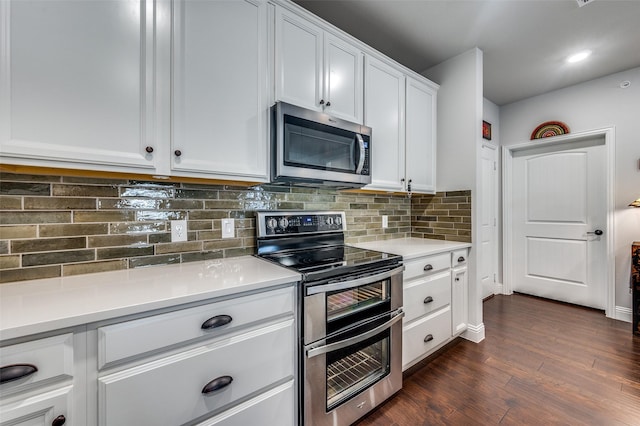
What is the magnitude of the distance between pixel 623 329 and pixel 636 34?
108 inches

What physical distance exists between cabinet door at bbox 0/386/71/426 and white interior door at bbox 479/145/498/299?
3993 millimetres

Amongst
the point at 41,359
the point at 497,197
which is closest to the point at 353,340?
the point at 41,359

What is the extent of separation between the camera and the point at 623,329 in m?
2.64

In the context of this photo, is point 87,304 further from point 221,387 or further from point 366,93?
point 366,93

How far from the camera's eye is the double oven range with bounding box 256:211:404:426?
4.23 feet

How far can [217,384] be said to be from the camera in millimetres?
1032

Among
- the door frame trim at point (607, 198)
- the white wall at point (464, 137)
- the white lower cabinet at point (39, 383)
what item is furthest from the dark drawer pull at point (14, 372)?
the door frame trim at point (607, 198)

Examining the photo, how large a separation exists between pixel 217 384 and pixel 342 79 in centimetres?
190

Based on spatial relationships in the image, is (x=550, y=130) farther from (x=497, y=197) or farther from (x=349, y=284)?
(x=349, y=284)

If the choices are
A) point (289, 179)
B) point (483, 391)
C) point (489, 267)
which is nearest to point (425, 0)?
point (289, 179)

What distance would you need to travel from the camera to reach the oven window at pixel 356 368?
1422 millimetres

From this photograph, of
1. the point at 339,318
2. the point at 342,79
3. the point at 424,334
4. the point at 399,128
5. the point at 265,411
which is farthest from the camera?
the point at 399,128

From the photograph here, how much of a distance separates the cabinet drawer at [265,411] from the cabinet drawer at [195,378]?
0.15ft

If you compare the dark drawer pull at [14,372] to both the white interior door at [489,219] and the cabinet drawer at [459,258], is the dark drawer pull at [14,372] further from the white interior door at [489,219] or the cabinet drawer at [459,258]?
the white interior door at [489,219]
